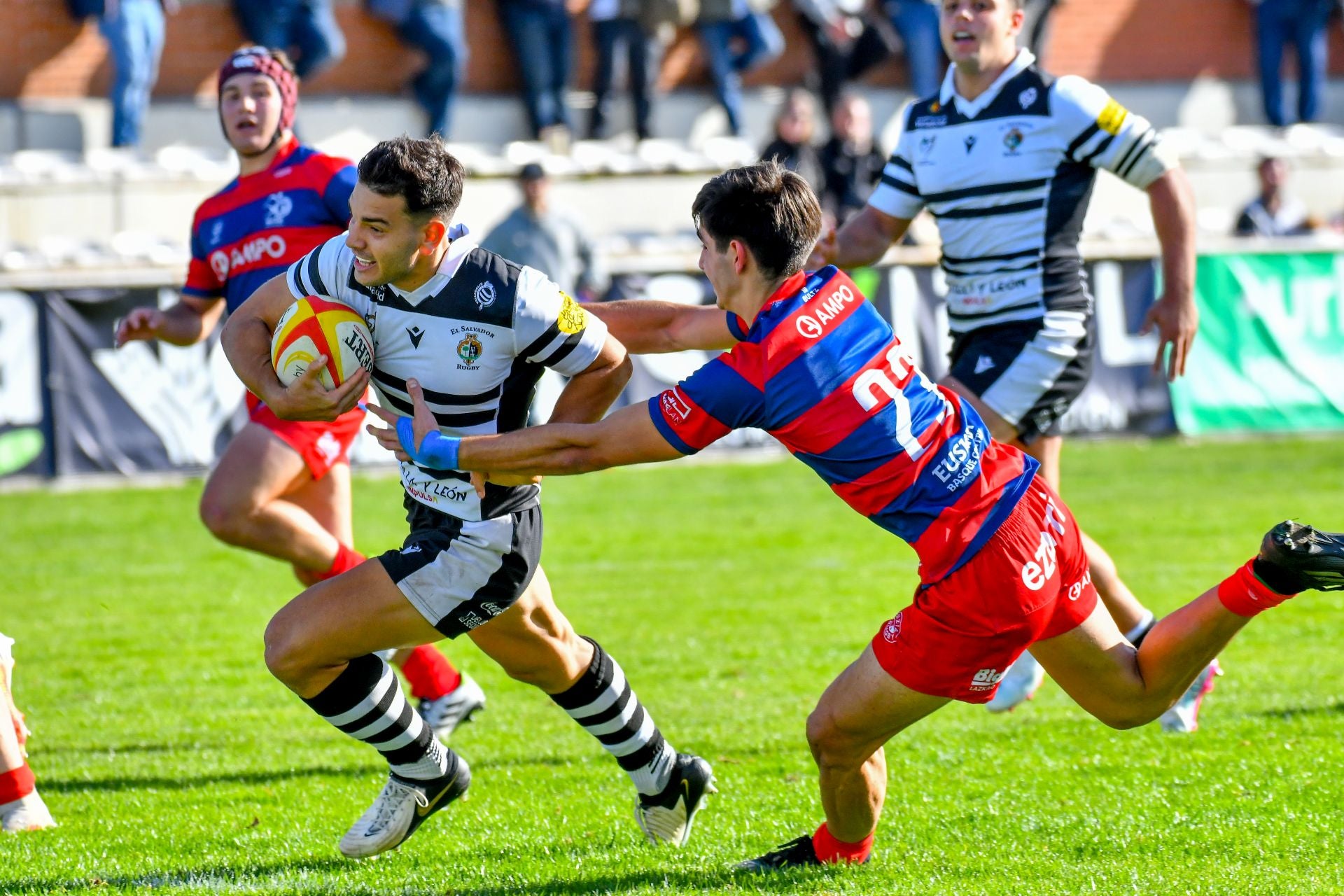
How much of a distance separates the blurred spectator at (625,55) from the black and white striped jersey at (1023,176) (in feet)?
33.4

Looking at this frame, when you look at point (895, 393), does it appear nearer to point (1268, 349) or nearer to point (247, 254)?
point (247, 254)

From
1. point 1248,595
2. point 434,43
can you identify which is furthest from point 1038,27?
point 1248,595

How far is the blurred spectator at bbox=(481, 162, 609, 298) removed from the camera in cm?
1266

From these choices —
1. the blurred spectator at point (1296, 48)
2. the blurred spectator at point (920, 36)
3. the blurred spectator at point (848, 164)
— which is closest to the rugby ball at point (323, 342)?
the blurred spectator at point (848, 164)

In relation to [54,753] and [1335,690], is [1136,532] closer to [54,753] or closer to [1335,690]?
[1335,690]

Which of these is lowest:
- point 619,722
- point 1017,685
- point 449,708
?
point 449,708

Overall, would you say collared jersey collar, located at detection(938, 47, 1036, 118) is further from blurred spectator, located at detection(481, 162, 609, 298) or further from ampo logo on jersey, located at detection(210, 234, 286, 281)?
blurred spectator, located at detection(481, 162, 609, 298)

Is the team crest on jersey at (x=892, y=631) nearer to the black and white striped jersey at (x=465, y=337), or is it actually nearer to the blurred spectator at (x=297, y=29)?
the black and white striped jersey at (x=465, y=337)

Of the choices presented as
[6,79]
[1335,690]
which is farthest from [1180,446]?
[6,79]

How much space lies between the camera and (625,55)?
1617cm

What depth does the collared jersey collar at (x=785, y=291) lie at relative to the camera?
4.05 metres

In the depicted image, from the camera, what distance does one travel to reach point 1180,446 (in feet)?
45.8

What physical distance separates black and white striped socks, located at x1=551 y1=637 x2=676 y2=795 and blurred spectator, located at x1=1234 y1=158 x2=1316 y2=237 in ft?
39.2

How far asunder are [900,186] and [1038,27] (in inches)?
461
